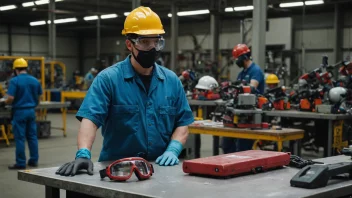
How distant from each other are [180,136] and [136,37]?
0.67 m

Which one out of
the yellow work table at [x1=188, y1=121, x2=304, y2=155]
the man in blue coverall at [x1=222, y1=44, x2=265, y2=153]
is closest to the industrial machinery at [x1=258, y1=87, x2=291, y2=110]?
the man in blue coverall at [x1=222, y1=44, x2=265, y2=153]

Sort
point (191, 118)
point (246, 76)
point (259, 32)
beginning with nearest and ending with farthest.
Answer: point (191, 118) → point (246, 76) → point (259, 32)

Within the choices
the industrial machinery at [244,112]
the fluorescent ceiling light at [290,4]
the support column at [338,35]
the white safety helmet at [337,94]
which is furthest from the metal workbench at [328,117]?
the support column at [338,35]

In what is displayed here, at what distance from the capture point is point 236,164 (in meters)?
2.34

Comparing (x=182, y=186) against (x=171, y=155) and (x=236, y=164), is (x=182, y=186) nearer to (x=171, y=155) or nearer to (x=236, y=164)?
(x=236, y=164)

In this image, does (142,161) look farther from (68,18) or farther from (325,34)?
(68,18)

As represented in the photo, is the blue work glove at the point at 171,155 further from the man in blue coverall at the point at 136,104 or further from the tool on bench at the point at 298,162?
the tool on bench at the point at 298,162

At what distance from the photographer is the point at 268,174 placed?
8.11ft

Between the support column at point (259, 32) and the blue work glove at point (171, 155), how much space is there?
610cm

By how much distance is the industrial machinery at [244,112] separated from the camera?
5.60 metres

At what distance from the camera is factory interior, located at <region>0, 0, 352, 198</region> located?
2.29 metres

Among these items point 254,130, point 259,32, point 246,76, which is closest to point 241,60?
point 246,76

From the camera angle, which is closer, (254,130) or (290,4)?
(254,130)

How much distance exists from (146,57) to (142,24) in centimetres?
19
